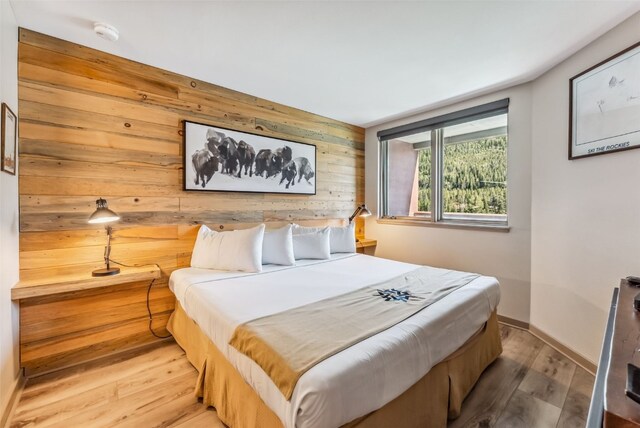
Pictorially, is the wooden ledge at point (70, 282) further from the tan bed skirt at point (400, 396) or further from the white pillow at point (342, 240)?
the white pillow at point (342, 240)

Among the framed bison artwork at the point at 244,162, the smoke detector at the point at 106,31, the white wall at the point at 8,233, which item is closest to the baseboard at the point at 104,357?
the white wall at the point at 8,233

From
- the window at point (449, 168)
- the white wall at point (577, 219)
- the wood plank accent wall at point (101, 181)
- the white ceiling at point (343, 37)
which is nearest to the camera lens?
the white ceiling at point (343, 37)

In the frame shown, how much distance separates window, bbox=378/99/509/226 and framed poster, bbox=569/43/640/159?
2.48ft

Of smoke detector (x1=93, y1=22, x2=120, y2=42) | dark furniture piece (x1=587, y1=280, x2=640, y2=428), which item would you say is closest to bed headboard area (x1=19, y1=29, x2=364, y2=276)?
smoke detector (x1=93, y1=22, x2=120, y2=42)

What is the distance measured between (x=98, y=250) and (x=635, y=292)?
3.43 m

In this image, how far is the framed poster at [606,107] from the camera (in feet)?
5.65

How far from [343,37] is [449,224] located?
2312 mm

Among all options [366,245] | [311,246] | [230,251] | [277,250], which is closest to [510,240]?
[366,245]

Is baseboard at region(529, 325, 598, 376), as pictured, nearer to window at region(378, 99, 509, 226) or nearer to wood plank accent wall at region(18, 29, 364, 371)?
window at region(378, 99, 509, 226)

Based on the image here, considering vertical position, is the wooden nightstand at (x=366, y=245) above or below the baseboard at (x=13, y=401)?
above

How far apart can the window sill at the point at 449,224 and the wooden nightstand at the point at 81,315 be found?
112 inches

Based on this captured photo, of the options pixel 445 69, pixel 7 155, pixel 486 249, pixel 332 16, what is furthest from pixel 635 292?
pixel 7 155

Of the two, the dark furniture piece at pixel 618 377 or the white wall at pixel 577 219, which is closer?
the dark furniture piece at pixel 618 377

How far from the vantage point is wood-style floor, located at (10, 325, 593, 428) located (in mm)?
1565
